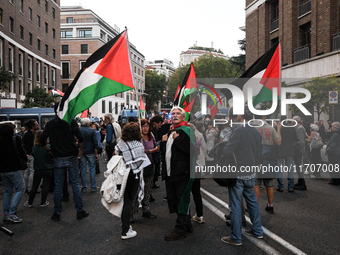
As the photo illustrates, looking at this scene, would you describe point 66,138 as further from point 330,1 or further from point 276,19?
point 276,19

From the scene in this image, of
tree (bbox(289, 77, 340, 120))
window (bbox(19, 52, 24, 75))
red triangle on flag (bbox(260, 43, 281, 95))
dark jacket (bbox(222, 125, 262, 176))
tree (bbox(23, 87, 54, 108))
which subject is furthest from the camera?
window (bbox(19, 52, 24, 75))

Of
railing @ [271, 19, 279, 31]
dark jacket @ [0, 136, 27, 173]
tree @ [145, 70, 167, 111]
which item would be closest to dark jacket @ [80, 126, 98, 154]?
dark jacket @ [0, 136, 27, 173]

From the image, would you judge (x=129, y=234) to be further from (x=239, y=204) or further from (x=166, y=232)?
(x=239, y=204)

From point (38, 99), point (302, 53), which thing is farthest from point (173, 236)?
point (38, 99)

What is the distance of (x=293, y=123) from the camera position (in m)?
8.15

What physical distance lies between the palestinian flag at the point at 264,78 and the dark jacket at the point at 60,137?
11.9 ft

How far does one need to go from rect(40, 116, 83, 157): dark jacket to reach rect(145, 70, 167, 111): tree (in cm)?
8397

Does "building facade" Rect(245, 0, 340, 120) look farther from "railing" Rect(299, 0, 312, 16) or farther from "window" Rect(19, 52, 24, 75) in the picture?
"window" Rect(19, 52, 24, 75)

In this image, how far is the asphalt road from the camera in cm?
417

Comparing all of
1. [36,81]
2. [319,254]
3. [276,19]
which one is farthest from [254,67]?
[36,81]

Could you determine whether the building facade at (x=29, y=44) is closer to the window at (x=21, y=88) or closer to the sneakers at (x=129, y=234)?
the window at (x=21, y=88)

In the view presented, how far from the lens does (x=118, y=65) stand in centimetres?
572

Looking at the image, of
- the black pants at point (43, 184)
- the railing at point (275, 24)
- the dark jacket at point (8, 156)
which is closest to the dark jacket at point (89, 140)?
the black pants at point (43, 184)

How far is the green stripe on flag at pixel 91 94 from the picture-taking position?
551 cm
